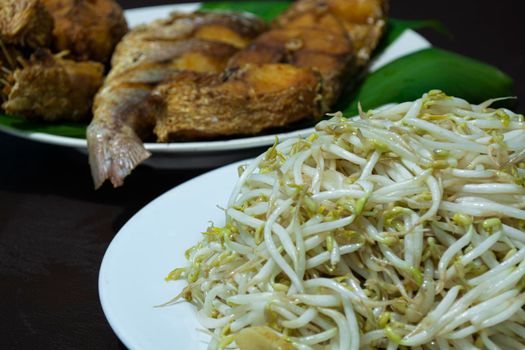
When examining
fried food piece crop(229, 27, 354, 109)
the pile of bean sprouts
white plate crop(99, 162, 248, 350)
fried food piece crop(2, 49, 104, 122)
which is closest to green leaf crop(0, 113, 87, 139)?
fried food piece crop(2, 49, 104, 122)

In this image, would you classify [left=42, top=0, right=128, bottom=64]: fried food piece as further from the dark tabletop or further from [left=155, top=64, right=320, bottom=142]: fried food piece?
[left=155, top=64, right=320, bottom=142]: fried food piece

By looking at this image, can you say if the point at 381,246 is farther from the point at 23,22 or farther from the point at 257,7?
the point at 257,7

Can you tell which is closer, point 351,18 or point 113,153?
point 113,153

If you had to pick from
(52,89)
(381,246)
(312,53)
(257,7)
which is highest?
(381,246)

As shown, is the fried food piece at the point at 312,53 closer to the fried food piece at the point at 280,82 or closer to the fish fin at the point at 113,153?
the fried food piece at the point at 280,82

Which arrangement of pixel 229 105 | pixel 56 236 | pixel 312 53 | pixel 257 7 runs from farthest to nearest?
pixel 257 7 → pixel 312 53 → pixel 229 105 → pixel 56 236

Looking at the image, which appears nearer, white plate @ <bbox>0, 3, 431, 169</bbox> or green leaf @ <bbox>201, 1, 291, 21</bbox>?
white plate @ <bbox>0, 3, 431, 169</bbox>

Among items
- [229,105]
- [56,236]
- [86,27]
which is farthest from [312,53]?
[56,236]
